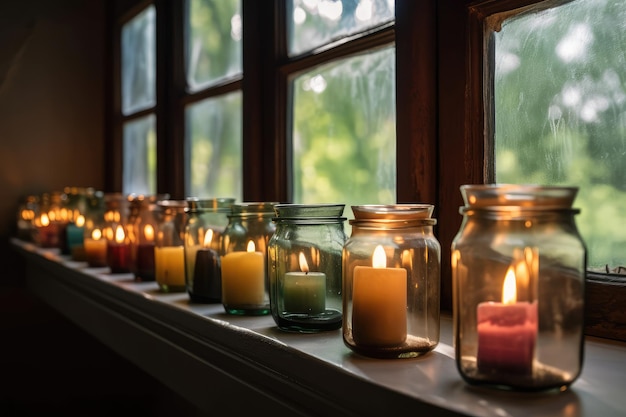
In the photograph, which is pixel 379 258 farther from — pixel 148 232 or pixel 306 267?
pixel 148 232

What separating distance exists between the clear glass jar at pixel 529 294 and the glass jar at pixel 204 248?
595 mm

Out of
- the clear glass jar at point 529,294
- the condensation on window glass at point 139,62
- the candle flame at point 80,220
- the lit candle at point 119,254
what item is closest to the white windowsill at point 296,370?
the clear glass jar at point 529,294

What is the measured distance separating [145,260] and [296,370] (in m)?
0.81

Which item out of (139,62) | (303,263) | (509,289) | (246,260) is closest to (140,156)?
(139,62)

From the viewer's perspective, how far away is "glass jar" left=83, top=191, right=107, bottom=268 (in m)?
1.84

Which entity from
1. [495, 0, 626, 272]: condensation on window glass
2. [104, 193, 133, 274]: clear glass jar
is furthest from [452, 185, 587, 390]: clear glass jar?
[104, 193, 133, 274]: clear glass jar

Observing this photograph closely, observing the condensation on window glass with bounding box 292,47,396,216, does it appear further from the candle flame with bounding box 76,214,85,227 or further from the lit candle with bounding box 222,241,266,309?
the candle flame with bounding box 76,214,85,227

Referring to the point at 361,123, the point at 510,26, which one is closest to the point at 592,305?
the point at 510,26

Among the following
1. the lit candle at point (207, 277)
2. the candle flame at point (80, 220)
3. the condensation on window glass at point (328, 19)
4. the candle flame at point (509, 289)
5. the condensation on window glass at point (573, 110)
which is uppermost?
the condensation on window glass at point (328, 19)

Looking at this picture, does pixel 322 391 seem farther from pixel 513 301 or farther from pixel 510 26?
pixel 510 26

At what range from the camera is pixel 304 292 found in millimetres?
885

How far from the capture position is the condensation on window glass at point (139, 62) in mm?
2406

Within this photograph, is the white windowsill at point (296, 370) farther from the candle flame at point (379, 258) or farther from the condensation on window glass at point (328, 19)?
the condensation on window glass at point (328, 19)

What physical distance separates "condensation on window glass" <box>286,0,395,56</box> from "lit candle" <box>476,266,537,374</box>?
0.68 m
